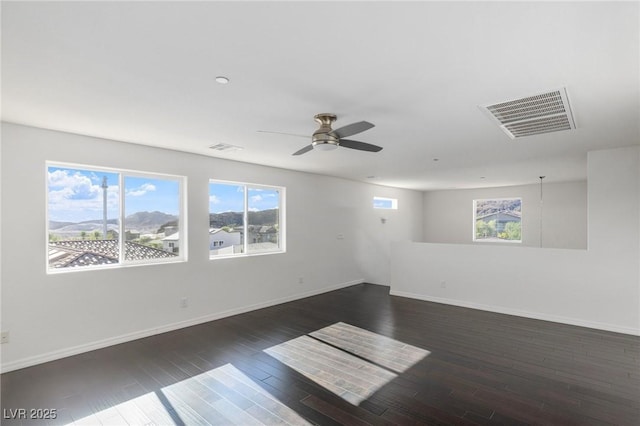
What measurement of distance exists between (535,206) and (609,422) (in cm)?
710

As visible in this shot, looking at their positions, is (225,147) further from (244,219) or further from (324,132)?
(324,132)

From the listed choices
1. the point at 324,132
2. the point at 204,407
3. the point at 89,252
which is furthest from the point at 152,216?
the point at 324,132

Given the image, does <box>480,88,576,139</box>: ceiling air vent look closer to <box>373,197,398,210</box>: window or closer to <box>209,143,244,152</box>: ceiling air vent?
<box>209,143,244,152</box>: ceiling air vent

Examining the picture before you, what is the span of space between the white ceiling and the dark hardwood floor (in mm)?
2436

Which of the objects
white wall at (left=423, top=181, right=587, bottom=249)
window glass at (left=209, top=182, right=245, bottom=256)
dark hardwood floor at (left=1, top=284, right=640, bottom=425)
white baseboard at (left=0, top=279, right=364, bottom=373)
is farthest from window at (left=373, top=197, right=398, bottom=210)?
dark hardwood floor at (left=1, top=284, right=640, bottom=425)

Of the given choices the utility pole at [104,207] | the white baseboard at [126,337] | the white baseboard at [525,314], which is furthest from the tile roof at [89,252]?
the white baseboard at [525,314]

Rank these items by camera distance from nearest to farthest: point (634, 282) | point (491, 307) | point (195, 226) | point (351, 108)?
point (351, 108) < point (634, 282) < point (195, 226) < point (491, 307)

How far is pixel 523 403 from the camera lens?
8.43ft

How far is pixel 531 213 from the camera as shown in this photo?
8344mm

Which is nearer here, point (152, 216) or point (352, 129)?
point (352, 129)

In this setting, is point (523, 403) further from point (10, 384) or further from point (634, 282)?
point (10, 384)

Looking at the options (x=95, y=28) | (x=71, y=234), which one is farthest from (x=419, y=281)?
(x=95, y=28)

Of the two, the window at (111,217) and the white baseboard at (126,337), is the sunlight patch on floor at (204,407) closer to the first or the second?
the white baseboard at (126,337)

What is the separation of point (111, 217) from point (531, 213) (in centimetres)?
917
